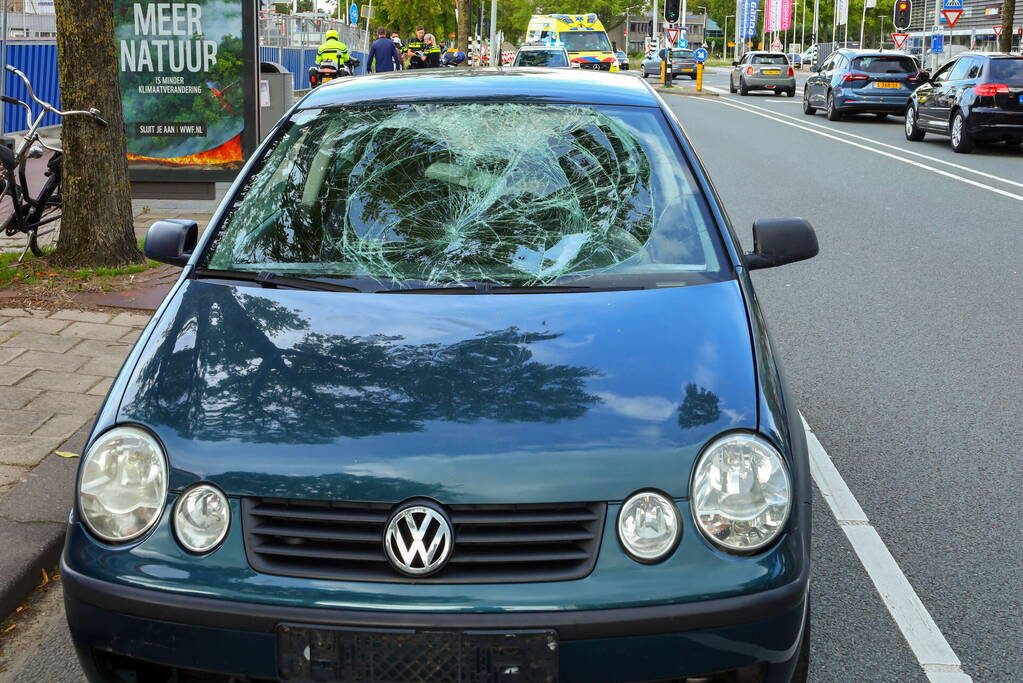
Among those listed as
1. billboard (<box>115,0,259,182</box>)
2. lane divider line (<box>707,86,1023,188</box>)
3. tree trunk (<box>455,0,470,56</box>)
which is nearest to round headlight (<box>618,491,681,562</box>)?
billboard (<box>115,0,259,182</box>)

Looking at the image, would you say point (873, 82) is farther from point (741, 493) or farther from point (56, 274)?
point (741, 493)

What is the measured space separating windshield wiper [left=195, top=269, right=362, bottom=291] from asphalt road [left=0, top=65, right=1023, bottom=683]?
3.74 feet

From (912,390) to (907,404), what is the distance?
0.26m

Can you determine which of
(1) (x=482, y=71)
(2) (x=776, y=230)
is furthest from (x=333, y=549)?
(1) (x=482, y=71)

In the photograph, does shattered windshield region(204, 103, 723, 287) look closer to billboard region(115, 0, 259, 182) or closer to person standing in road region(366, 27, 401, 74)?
billboard region(115, 0, 259, 182)

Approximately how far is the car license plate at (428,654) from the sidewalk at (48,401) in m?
1.63

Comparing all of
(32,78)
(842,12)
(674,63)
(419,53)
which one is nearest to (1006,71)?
(419,53)

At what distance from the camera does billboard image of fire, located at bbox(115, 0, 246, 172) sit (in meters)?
11.2

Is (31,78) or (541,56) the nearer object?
(31,78)

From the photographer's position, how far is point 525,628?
2354mm

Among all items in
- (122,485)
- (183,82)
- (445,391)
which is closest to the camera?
(122,485)

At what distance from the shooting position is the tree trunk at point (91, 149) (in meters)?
7.89

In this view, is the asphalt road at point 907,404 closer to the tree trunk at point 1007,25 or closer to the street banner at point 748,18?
the tree trunk at point 1007,25

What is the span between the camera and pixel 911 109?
853 inches
